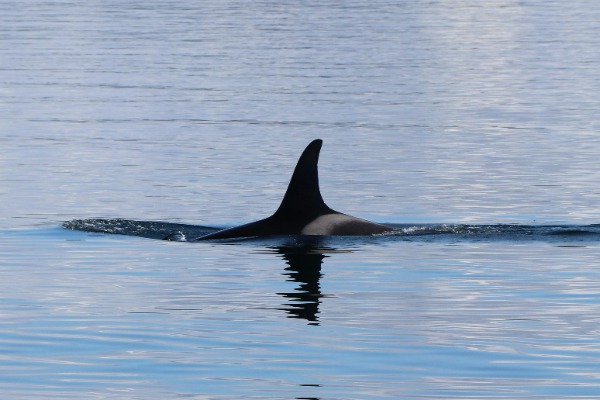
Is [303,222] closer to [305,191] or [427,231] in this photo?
[305,191]

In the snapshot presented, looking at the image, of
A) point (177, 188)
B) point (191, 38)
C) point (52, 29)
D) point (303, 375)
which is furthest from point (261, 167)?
point (52, 29)

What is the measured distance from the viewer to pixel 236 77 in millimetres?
45594

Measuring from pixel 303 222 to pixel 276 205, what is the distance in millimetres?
3680

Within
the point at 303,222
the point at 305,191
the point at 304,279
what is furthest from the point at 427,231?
the point at 304,279

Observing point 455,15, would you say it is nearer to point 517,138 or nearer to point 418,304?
point 517,138

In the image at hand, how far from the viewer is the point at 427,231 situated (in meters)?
19.4

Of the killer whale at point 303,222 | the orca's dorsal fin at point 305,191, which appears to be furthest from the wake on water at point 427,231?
the orca's dorsal fin at point 305,191

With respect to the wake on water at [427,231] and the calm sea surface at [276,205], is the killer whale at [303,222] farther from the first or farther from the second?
the calm sea surface at [276,205]

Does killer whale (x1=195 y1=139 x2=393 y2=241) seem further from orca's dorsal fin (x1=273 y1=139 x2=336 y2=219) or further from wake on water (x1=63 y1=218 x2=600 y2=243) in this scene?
wake on water (x1=63 y1=218 x2=600 y2=243)

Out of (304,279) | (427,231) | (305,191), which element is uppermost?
(305,191)

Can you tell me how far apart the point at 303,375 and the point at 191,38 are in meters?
52.4

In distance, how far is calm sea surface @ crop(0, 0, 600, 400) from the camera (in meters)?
11.8

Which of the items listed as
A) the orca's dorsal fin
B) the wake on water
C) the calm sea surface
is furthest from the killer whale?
the calm sea surface

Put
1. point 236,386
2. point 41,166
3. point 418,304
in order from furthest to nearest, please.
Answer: point 41,166
point 418,304
point 236,386
